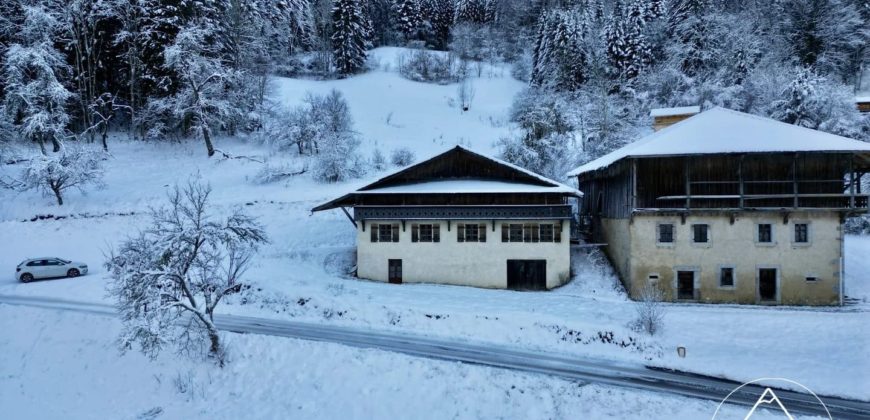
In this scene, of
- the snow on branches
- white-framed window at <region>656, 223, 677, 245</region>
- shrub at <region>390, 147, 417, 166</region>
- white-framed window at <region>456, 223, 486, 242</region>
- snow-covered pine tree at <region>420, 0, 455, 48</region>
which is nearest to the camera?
white-framed window at <region>656, 223, 677, 245</region>

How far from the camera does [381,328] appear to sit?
2152 cm

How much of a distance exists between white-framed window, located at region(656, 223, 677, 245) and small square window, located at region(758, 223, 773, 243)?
4759 millimetres

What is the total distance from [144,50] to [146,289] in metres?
44.0

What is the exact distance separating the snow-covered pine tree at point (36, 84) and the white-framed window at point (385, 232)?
33.1 metres

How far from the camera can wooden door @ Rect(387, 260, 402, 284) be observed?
30750 millimetres

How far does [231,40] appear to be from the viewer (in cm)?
5731

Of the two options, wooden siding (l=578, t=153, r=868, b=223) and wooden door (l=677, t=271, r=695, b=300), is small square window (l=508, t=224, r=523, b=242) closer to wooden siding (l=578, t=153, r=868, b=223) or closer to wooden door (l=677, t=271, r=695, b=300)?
wooden siding (l=578, t=153, r=868, b=223)

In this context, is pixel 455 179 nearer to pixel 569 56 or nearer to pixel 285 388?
pixel 285 388

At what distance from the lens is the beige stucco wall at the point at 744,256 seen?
1048 inches

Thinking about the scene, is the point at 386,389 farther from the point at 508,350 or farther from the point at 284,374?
the point at 508,350

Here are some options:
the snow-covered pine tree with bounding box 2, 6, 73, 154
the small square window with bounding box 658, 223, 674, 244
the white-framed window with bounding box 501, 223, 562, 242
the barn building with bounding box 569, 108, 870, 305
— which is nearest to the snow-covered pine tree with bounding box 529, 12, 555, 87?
the barn building with bounding box 569, 108, 870, 305

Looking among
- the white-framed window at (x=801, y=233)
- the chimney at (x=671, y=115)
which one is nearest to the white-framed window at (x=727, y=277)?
the white-framed window at (x=801, y=233)

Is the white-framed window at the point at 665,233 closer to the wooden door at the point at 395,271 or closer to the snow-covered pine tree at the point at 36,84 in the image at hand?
the wooden door at the point at 395,271

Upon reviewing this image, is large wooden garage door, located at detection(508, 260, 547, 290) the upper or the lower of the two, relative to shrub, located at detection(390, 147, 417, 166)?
lower
